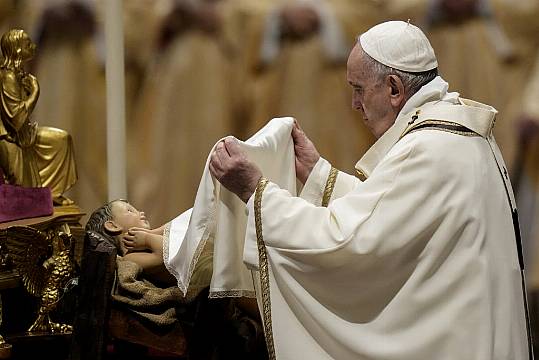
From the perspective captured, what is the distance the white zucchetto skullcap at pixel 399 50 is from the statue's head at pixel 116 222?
1159 mm

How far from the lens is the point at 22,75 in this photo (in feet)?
14.1

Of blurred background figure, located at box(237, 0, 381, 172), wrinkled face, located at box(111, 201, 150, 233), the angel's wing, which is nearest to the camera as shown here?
wrinkled face, located at box(111, 201, 150, 233)

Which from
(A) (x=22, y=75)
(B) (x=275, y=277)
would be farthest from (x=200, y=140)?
(B) (x=275, y=277)

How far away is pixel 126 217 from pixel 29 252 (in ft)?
1.61

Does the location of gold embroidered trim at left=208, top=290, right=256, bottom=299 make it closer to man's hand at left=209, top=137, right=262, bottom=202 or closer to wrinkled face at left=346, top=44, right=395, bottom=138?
man's hand at left=209, top=137, right=262, bottom=202

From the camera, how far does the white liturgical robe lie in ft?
9.07

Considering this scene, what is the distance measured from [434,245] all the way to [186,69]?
10.5ft

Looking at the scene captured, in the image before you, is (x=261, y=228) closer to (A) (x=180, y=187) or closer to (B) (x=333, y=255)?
(B) (x=333, y=255)

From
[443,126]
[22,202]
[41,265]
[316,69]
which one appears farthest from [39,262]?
[316,69]

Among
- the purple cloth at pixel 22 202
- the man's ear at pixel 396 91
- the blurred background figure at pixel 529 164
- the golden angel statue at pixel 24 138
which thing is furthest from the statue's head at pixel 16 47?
the blurred background figure at pixel 529 164

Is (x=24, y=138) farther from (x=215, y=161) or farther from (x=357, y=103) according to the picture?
(x=357, y=103)

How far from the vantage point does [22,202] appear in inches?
154

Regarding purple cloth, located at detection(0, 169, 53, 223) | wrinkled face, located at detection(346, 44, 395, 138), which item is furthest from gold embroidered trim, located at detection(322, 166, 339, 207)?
purple cloth, located at detection(0, 169, 53, 223)

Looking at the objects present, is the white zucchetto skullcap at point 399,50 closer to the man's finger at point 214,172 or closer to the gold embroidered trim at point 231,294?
the man's finger at point 214,172
